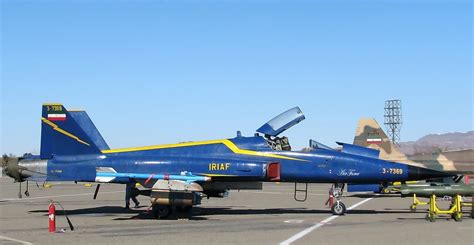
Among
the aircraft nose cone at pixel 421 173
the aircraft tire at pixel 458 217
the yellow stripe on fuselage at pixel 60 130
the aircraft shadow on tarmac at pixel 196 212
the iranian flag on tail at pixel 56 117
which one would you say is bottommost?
the aircraft shadow on tarmac at pixel 196 212

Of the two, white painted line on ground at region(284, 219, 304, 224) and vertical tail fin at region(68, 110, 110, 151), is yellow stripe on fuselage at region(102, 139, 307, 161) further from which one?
white painted line on ground at region(284, 219, 304, 224)

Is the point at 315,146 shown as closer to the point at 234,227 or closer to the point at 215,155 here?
the point at 215,155

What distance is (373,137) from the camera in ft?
97.1

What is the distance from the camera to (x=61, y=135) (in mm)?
18297

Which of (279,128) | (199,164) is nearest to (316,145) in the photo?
(279,128)

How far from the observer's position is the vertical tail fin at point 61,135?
18.2 meters

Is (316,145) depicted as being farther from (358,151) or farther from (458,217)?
(458,217)

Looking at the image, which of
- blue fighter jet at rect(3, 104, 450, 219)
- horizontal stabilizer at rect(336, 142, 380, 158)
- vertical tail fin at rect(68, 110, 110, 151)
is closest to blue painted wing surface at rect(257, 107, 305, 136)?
blue fighter jet at rect(3, 104, 450, 219)

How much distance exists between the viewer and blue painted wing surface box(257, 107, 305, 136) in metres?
17.9

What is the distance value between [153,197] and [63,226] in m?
2.79

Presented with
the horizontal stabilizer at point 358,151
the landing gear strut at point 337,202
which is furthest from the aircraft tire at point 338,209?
the horizontal stabilizer at point 358,151

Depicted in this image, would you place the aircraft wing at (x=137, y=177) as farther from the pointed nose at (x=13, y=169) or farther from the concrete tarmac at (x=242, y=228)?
the pointed nose at (x=13, y=169)

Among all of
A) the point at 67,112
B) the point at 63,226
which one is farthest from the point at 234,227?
the point at 67,112

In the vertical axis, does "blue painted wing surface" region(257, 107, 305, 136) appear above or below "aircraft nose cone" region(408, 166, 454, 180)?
above
